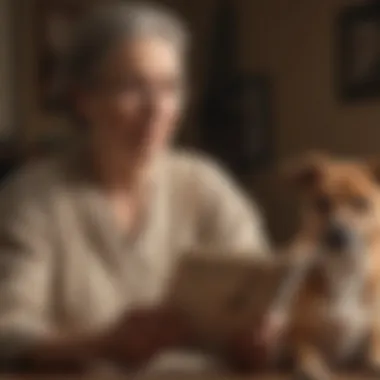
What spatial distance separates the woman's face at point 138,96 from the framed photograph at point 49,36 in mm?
287

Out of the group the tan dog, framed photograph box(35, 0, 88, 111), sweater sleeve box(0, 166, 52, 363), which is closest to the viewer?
the tan dog

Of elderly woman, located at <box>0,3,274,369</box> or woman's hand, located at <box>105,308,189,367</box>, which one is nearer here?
woman's hand, located at <box>105,308,189,367</box>

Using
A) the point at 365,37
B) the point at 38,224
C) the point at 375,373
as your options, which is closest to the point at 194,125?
the point at 365,37

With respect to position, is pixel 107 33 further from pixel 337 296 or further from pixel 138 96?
pixel 337 296

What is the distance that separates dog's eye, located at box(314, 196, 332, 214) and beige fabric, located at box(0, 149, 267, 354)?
119 millimetres

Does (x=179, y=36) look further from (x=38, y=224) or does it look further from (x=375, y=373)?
(x=375, y=373)

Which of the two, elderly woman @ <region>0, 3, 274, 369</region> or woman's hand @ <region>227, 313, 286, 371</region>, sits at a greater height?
elderly woman @ <region>0, 3, 274, 369</region>

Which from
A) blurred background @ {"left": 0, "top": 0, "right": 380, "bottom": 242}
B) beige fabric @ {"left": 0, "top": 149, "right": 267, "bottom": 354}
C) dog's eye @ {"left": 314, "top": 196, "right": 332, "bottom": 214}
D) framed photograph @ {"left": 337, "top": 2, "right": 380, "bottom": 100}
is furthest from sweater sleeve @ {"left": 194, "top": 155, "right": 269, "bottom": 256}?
framed photograph @ {"left": 337, "top": 2, "right": 380, "bottom": 100}

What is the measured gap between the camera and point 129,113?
890 millimetres

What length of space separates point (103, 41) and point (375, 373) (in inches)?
18.5

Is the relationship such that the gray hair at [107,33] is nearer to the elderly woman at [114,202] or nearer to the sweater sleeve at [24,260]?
the elderly woman at [114,202]

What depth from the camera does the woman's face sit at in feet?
2.92

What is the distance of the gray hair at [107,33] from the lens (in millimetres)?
903

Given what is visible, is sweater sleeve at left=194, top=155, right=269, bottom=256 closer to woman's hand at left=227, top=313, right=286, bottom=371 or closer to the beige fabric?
the beige fabric
